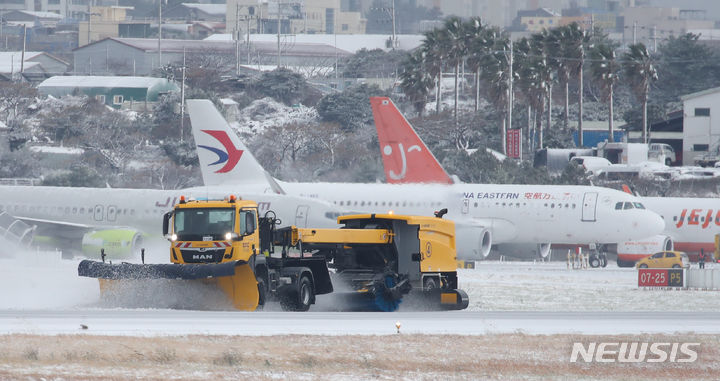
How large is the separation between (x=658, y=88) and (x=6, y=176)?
95.7 metres

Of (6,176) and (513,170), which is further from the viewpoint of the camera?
(6,176)

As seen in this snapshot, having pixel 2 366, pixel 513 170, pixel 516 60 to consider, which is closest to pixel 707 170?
pixel 513 170

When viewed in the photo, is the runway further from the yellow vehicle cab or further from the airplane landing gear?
the airplane landing gear

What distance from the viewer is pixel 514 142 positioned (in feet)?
294

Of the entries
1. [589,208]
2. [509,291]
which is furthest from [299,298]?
[589,208]

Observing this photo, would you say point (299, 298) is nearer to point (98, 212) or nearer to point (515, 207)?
point (98, 212)

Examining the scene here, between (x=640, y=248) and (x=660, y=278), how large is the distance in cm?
1547

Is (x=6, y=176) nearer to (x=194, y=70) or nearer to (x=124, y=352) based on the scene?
(x=194, y=70)

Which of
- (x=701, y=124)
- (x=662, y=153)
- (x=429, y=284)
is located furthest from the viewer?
(x=701, y=124)

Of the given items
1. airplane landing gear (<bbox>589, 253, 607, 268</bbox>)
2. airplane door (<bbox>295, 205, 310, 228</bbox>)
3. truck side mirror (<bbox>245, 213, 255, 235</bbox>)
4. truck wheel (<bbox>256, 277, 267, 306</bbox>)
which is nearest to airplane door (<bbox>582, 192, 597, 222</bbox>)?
airplane landing gear (<bbox>589, 253, 607, 268</bbox>)

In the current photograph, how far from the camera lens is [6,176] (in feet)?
303

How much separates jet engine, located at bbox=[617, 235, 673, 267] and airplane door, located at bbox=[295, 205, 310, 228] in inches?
A: 722

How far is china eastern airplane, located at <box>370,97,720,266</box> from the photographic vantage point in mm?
55812

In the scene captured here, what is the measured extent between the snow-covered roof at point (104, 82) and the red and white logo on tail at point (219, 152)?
303 feet
